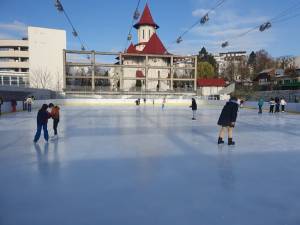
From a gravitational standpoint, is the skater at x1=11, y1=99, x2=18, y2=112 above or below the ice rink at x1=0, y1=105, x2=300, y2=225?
above

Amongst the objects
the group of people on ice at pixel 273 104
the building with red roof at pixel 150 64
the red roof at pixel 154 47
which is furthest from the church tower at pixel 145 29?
the group of people on ice at pixel 273 104

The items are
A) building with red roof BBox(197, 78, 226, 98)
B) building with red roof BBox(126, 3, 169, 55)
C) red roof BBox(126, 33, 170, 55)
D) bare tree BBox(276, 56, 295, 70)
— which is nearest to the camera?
red roof BBox(126, 33, 170, 55)

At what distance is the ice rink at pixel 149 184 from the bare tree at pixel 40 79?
133 feet

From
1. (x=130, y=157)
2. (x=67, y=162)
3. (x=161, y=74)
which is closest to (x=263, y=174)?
(x=130, y=157)

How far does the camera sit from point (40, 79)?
44562 mm

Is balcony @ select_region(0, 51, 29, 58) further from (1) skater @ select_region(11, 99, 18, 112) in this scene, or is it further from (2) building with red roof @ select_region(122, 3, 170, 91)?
(1) skater @ select_region(11, 99, 18, 112)

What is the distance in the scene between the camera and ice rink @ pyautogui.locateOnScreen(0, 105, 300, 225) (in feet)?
9.35

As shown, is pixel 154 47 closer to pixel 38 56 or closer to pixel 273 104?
pixel 38 56

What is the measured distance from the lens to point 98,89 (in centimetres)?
4038

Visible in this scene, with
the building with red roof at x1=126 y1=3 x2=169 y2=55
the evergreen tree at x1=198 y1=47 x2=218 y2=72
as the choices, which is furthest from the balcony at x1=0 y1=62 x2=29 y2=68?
the evergreen tree at x1=198 y1=47 x2=218 y2=72

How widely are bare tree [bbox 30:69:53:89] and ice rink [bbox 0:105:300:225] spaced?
40.5 meters

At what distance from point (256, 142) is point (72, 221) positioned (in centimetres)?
592

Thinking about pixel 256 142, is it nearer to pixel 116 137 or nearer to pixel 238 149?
pixel 238 149

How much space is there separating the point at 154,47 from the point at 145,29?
25.5ft
